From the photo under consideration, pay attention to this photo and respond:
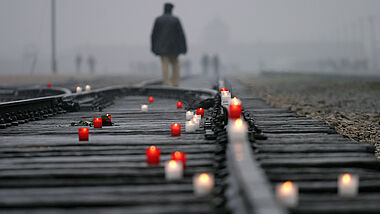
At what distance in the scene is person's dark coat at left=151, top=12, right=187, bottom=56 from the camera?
1475 cm

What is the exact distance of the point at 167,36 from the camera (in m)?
14.8

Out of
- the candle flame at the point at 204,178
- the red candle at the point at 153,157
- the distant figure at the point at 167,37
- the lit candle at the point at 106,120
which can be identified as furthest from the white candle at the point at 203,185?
the distant figure at the point at 167,37

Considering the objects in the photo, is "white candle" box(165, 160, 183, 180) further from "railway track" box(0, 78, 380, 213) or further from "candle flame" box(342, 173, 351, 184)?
"candle flame" box(342, 173, 351, 184)

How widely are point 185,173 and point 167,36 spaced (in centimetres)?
1148

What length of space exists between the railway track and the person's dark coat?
8709 mm

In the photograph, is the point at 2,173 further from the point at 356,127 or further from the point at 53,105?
the point at 356,127

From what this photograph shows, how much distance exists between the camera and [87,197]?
305cm

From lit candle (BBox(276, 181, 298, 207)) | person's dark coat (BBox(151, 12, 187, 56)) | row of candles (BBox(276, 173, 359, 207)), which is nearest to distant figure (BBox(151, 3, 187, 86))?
person's dark coat (BBox(151, 12, 187, 56))

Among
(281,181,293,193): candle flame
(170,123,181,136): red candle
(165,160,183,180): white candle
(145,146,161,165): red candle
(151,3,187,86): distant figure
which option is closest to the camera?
(281,181,293,193): candle flame

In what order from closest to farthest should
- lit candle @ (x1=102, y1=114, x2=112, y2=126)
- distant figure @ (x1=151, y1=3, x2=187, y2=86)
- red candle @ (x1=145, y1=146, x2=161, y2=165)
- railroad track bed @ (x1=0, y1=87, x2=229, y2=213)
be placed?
railroad track bed @ (x1=0, y1=87, x2=229, y2=213)
red candle @ (x1=145, y1=146, x2=161, y2=165)
lit candle @ (x1=102, y1=114, x2=112, y2=126)
distant figure @ (x1=151, y1=3, x2=187, y2=86)

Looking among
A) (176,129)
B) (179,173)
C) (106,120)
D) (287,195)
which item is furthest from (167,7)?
(287,195)

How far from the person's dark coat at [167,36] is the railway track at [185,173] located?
871 centimetres

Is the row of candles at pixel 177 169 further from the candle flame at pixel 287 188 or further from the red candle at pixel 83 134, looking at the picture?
the candle flame at pixel 287 188

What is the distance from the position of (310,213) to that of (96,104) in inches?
299
